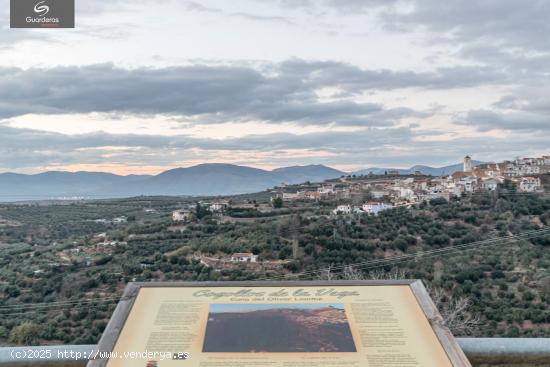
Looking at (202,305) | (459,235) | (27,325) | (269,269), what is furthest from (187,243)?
(202,305)

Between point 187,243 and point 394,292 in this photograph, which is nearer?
point 394,292

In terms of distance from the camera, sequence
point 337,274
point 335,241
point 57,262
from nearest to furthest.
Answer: point 337,274, point 57,262, point 335,241

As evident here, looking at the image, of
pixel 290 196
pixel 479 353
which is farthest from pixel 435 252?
pixel 290 196

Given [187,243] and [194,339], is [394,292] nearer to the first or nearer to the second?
[194,339]

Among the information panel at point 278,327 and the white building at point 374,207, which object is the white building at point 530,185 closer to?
the white building at point 374,207

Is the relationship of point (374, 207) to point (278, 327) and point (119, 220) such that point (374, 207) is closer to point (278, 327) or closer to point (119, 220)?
point (119, 220)
